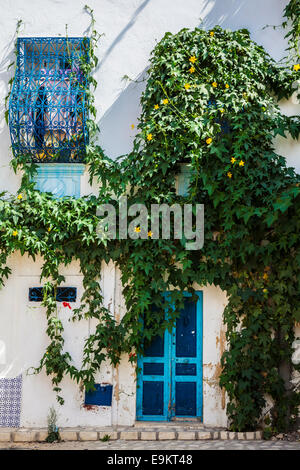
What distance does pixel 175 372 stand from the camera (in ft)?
19.8

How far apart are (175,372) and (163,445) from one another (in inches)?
38.1

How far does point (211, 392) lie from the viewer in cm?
590

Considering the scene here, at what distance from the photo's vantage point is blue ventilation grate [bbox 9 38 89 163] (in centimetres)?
625

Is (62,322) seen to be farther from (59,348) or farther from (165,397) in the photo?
(165,397)

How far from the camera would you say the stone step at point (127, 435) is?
554 centimetres

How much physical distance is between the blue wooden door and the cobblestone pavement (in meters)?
0.57

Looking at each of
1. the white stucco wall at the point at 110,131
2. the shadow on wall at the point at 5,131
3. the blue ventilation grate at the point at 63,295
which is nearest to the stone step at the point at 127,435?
the white stucco wall at the point at 110,131

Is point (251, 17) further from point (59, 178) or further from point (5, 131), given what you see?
point (5, 131)

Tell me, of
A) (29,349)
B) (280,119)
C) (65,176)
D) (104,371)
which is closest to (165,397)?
(104,371)

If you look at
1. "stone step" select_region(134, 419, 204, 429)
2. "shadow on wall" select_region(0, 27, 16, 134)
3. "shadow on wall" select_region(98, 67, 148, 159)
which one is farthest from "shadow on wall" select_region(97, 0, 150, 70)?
"stone step" select_region(134, 419, 204, 429)

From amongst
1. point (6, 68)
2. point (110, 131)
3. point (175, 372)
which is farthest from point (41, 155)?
point (175, 372)

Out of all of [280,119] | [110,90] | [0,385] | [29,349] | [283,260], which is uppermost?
[110,90]

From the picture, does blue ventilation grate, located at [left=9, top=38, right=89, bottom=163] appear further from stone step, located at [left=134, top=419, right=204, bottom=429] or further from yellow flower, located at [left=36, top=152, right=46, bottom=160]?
stone step, located at [left=134, top=419, right=204, bottom=429]

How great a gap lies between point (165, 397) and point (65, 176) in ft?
10.1
